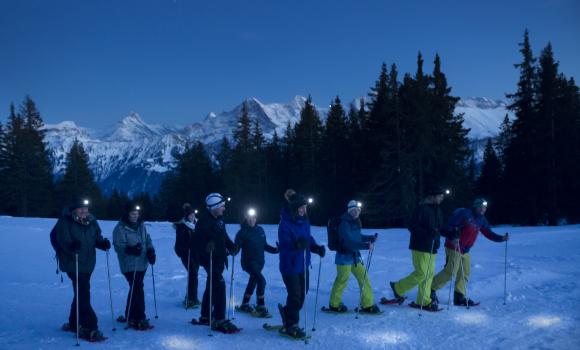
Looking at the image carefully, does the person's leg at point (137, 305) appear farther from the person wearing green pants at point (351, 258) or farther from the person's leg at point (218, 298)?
the person wearing green pants at point (351, 258)

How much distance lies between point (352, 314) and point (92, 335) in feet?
14.1

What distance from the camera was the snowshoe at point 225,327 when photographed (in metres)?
6.75

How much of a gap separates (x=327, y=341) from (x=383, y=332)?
98 centimetres

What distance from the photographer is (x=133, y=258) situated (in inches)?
279

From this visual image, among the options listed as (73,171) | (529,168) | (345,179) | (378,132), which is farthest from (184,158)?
(529,168)

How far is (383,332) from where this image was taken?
6.75m

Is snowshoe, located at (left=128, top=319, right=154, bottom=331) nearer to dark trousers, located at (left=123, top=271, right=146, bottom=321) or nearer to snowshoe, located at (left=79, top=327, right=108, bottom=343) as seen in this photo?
dark trousers, located at (left=123, top=271, right=146, bottom=321)

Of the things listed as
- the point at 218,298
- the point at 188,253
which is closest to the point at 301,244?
the point at 218,298

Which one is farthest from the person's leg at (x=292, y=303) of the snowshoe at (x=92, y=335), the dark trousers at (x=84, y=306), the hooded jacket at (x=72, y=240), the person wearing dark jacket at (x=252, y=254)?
the hooded jacket at (x=72, y=240)

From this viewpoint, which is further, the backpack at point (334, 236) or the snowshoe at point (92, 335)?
the backpack at point (334, 236)

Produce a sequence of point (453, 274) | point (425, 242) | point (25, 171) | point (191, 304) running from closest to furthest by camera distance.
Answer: point (425, 242) < point (453, 274) < point (191, 304) < point (25, 171)

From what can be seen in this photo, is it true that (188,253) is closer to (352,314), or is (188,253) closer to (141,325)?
(141,325)

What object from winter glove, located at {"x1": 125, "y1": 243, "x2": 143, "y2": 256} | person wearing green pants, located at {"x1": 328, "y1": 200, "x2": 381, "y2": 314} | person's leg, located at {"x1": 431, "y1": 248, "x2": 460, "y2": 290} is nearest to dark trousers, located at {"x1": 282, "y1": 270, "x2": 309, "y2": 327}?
person wearing green pants, located at {"x1": 328, "y1": 200, "x2": 381, "y2": 314}

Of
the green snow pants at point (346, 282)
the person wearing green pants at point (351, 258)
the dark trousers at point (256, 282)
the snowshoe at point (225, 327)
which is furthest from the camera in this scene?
the dark trousers at point (256, 282)
